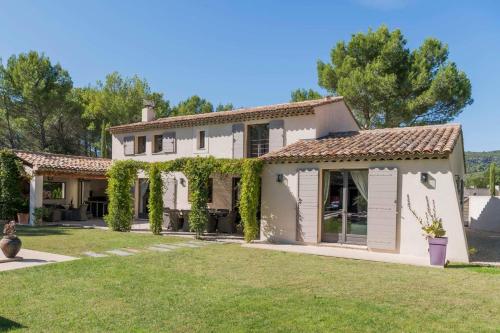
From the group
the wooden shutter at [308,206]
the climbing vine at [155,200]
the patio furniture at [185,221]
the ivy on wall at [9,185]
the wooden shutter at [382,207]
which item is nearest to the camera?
the wooden shutter at [382,207]

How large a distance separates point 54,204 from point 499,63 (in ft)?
81.8

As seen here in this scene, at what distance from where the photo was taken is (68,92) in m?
33.9

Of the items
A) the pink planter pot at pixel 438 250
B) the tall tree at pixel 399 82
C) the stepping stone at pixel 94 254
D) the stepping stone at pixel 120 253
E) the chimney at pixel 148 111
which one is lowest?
the stepping stone at pixel 120 253

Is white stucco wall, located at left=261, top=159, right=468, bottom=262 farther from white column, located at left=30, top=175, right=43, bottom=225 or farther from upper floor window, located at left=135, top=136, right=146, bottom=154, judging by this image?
white column, located at left=30, top=175, right=43, bottom=225

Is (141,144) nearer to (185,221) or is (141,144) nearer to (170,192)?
(170,192)

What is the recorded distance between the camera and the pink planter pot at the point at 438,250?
32.1 ft

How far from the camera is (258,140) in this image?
18.0m

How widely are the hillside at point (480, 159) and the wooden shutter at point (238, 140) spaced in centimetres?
8782

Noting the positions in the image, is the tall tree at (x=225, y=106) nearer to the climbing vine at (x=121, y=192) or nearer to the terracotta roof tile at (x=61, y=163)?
the terracotta roof tile at (x=61, y=163)

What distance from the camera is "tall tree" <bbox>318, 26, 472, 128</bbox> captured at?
23.5 metres

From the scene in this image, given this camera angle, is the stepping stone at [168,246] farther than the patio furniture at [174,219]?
No

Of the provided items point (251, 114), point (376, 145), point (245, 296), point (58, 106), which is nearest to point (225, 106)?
point (58, 106)

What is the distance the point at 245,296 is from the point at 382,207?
22.0 ft

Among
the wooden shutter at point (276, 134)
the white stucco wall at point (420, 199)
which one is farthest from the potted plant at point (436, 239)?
the wooden shutter at point (276, 134)
